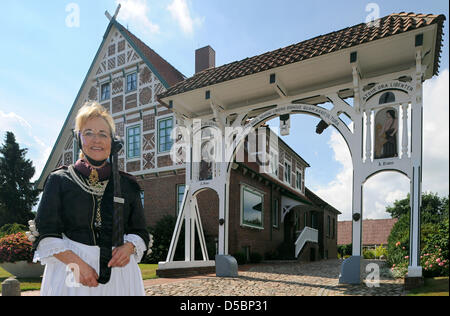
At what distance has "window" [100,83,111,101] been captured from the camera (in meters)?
17.7

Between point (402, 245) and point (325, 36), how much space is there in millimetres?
6461

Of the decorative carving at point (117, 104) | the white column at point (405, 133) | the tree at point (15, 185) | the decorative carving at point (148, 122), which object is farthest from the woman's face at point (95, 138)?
the tree at point (15, 185)

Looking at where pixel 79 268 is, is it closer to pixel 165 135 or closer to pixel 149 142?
pixel 165 135

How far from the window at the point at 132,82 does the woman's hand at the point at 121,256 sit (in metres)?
15.7

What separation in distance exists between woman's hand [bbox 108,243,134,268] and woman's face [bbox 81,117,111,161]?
0.51m

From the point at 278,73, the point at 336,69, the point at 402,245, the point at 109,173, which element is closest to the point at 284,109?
the point at 278,73

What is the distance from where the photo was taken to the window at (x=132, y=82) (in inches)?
657

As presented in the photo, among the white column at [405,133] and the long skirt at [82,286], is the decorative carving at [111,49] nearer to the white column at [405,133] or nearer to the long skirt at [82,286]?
the white column at [405,133]

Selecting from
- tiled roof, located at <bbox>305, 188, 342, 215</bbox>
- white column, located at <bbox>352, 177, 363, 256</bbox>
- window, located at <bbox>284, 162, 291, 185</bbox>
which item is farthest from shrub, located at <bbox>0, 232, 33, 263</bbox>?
tiled roof, located at <bbox>305, 188, 342, 215</bbox>

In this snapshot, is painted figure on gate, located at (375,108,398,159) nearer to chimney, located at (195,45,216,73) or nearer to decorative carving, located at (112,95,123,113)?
chimney, located at (195,45,216,73)

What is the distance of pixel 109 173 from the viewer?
6.45 feet
